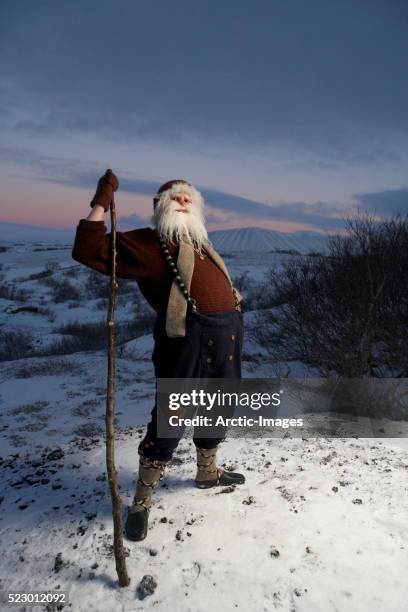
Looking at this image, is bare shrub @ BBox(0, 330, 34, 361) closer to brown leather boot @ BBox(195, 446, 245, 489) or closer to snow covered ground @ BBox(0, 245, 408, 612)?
snow covered ground @ BBox(0, 245, 408, 612)

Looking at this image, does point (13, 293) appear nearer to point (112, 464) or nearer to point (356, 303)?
point (356, 303)

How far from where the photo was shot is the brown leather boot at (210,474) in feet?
10.2

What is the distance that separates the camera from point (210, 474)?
10.3ft

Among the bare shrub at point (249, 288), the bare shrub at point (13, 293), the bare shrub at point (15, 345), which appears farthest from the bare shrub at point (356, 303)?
the bare shrub at point (13, 293)

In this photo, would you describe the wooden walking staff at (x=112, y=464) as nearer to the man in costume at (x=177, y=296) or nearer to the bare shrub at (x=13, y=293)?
the man in costume at (x=177, y=296)

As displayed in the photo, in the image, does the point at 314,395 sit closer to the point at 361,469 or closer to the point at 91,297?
the point at 361,469

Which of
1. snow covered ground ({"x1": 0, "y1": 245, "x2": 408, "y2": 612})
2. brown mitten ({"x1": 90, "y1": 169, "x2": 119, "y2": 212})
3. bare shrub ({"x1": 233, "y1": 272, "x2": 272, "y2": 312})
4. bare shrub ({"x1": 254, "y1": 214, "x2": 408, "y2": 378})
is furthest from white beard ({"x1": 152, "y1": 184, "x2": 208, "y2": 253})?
bare shrub ({"x1": 233, "y1": 272, "x2": 272, "y2": 312})

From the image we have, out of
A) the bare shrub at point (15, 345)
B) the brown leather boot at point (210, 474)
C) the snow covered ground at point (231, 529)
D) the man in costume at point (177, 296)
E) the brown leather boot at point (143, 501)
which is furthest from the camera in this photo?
the bare shrub at point (15, 345)

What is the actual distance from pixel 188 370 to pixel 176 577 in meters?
1.16

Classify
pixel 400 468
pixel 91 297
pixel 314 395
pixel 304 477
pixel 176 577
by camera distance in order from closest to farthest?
pixel 176 577 < pixel 304 477 < pixel 400 468 < pixel 314 395 < pixel 91 297

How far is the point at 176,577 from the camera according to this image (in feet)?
7.54

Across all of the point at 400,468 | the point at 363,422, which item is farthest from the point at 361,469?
the point at 363,422

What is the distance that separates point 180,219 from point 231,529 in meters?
2.03

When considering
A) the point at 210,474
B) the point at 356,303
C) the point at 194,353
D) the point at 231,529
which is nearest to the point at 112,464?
the point at 194,353
